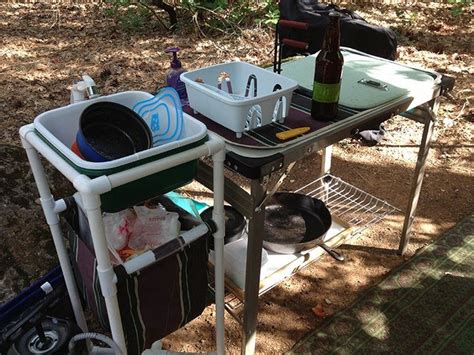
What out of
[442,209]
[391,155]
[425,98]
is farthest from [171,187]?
[391,155]

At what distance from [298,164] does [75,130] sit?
2.10 m

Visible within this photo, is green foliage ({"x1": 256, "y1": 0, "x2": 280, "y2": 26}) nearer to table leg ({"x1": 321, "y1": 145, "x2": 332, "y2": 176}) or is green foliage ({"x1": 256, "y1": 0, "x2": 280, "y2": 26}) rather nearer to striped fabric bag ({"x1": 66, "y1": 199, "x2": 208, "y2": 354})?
table leg ({"x1": 321, "y1": 145, "x2": 332, "y2": 176})

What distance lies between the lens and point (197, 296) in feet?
4.45

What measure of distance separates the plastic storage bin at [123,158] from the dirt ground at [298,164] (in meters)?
1.02

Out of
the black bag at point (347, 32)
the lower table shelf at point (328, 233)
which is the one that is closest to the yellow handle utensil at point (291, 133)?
the lower table shelf at point (328, 233)

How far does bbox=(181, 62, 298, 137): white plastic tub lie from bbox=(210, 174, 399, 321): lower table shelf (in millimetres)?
559

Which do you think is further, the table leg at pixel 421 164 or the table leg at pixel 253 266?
the table leg at pixel 421 164

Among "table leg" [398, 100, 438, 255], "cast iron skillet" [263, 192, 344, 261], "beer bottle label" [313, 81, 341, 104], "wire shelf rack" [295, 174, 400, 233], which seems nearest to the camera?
"beer bottle label" [313, 81, 341, 104]

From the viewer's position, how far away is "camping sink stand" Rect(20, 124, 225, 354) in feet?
3.15

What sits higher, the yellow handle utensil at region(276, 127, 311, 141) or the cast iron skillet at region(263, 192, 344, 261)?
the yellow handle utensil at region(276, 127, 311, 141)

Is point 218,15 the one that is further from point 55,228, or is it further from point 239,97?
point 55,228

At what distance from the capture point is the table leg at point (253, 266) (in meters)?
1.34

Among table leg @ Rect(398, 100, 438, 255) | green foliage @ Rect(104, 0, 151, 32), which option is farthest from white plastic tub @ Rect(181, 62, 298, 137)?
green foliage @ Rect(104, 0, 151, 32)

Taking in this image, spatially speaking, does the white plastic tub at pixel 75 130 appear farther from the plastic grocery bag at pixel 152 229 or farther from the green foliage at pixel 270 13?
the green foliage at pixel 270 13
